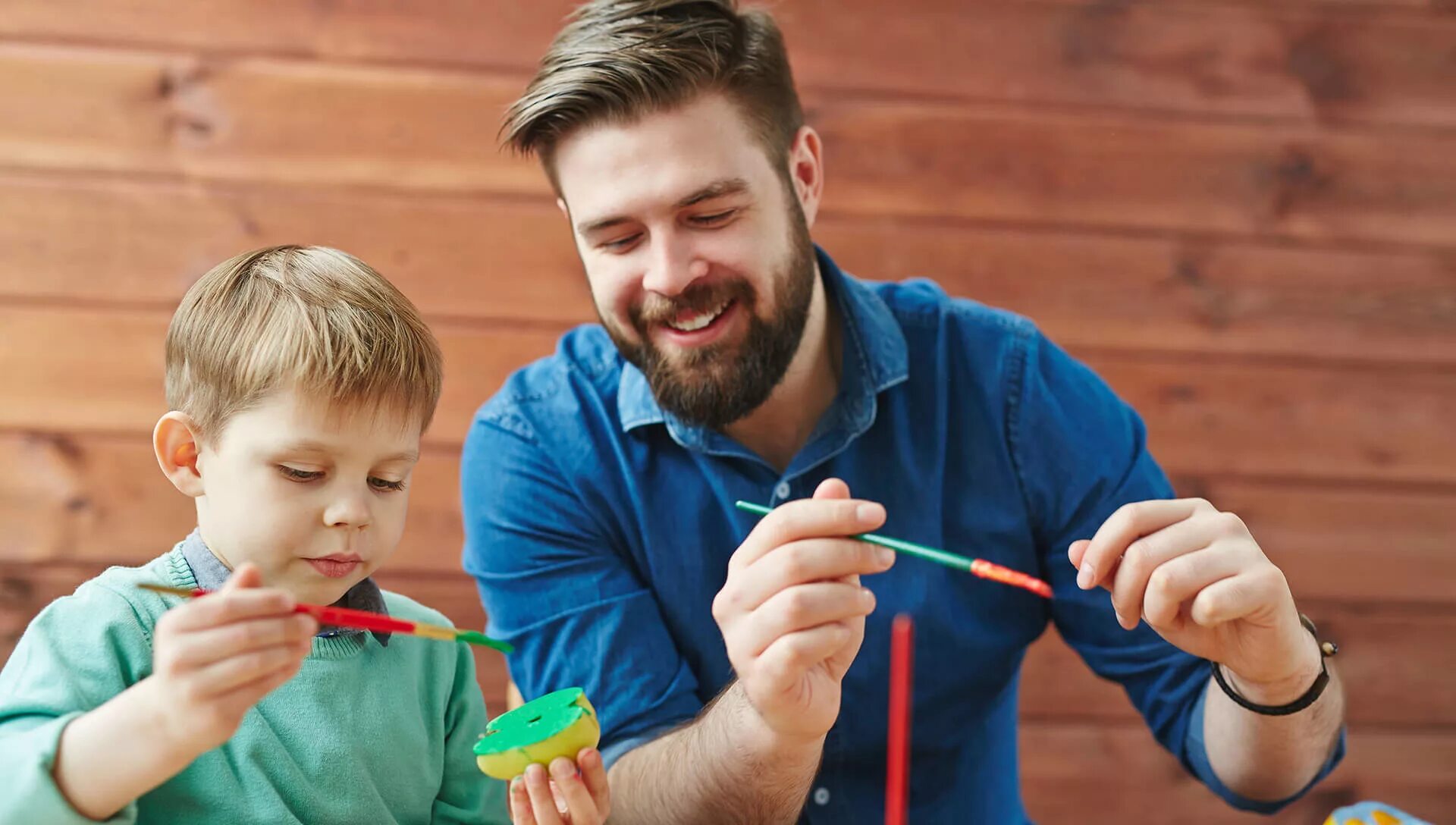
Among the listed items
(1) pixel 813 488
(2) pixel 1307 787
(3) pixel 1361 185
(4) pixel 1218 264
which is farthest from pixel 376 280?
(3) pixel 1361 185

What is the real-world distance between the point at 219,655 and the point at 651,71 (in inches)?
28.0

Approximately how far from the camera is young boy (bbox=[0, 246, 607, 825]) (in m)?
0.90

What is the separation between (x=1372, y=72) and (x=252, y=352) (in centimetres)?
180

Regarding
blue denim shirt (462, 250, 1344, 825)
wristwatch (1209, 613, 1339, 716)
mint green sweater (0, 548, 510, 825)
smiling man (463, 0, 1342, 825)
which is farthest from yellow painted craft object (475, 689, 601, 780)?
wristwatch (1209, 613, 1339, 716)

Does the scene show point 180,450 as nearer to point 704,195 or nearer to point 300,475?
point 300,475

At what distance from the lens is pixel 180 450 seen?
0.95 metres

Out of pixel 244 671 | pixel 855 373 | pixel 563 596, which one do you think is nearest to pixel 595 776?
pixel 244 671

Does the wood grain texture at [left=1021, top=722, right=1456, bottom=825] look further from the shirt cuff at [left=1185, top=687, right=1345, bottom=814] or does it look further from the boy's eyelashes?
the boy's eyelashes

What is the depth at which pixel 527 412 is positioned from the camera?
1.38m

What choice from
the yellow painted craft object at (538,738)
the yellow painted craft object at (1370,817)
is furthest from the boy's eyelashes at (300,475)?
the yellow painted craft object at (1370,817)

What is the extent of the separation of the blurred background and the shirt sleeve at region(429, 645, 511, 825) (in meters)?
0.80

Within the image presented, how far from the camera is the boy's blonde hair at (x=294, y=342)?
36.6 inches

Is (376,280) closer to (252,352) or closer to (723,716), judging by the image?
(252,352)

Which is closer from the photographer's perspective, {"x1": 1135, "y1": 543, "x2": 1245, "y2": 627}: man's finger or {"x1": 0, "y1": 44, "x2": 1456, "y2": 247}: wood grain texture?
{"x1": 1135, "y1": 543, "x2": 1245, "y2": 627}: man's finger
